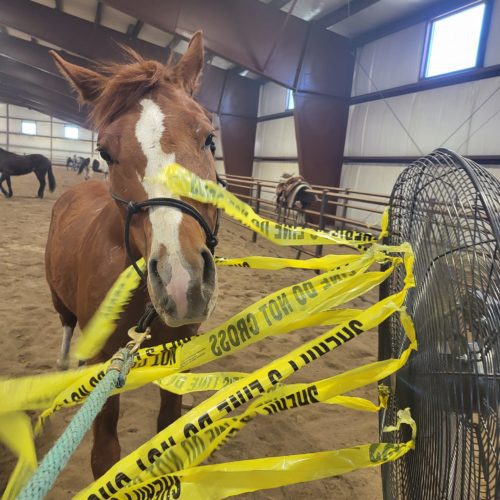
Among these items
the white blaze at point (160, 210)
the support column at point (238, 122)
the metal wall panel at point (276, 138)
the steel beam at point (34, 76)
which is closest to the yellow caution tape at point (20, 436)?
the white blaze at point (160, 210)

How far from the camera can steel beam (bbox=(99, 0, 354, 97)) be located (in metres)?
7.15

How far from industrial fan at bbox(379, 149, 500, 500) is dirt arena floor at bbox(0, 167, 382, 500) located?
107 cm

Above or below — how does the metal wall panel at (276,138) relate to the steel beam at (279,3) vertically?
below

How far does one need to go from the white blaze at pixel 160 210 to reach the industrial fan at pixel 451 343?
638 mm

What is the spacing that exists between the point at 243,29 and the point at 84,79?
694cm

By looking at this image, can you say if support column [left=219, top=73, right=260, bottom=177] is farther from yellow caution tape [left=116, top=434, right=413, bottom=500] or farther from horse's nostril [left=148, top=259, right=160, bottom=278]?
yellow caution tape [left=116, top=434, right=413, bottom=500]

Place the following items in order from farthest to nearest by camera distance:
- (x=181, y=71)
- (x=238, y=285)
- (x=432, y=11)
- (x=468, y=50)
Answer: (x=432, y=11) < (x=468, y=50) < (x=238, y=285) < (x=181, y=71)

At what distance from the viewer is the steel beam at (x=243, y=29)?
715 cm

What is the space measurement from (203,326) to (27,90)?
86.4 ft

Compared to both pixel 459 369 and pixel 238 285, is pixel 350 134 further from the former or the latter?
pixel 459 369

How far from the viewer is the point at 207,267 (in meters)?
1.08

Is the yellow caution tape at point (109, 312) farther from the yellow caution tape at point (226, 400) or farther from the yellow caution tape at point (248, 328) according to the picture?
the yellow caution tape at point (226, 400)

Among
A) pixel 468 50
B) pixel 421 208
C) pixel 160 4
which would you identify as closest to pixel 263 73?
pixel 160 4

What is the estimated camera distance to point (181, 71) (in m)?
1.58
